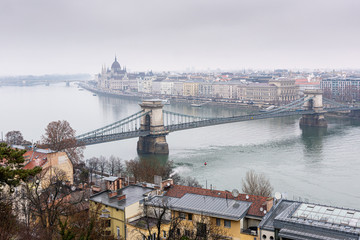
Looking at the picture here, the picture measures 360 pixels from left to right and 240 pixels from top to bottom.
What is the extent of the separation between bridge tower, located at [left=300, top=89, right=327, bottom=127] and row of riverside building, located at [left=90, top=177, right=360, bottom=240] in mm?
25492

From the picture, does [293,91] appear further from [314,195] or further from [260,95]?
[314,195]

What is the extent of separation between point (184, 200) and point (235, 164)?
11.6m

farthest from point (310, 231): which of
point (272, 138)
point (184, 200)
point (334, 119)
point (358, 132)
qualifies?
point (334, 119)

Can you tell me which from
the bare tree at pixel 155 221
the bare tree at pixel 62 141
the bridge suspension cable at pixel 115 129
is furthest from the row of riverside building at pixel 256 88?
the bare tree at pixel 155 221

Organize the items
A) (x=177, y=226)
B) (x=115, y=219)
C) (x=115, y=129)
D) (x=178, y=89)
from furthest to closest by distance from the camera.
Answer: (x=178, y=89) → (x=115, y=129) → (x=115, y=219) → (x=177, y=226)

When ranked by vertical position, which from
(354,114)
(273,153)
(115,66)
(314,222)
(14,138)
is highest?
(115,66)

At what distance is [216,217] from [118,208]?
1664 mm

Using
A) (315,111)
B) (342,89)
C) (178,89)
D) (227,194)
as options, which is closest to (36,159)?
(227,194)

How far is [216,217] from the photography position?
7645 mm

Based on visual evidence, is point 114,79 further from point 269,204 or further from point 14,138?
point 269,204

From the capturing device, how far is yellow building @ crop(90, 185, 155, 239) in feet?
26.4

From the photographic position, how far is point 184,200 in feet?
27.5

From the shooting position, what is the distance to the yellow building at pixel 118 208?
8.04 m

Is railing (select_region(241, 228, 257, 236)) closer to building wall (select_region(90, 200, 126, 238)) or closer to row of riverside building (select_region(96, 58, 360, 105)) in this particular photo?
building wall (select_region(90, 200, 126, 238))
